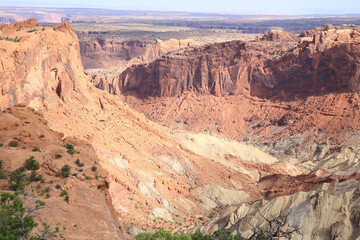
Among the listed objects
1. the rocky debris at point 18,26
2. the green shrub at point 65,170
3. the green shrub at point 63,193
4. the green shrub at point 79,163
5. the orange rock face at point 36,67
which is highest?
the rocky debris at point 18,26

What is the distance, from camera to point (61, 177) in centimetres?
2383

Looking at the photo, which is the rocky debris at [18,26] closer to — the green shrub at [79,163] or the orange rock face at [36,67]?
the orange rock face at [36,67]

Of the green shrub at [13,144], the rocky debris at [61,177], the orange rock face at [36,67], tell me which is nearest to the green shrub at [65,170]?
the rocky debris at [61,177]

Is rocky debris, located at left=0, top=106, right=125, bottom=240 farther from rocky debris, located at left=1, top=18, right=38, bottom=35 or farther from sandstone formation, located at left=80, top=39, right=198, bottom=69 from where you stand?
sandstone formation, located at left=80, top=39, right=198, bottom=69

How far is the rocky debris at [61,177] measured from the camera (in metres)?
19.7

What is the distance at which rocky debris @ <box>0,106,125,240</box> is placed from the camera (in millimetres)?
19734

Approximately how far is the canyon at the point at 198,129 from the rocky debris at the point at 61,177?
0.31 feet

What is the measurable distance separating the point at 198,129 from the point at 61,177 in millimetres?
67998

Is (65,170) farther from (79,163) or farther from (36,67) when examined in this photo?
(36,67)

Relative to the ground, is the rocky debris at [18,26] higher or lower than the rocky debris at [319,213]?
higher

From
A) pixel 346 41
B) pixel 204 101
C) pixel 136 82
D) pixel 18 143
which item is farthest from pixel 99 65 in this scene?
pixel 18 143

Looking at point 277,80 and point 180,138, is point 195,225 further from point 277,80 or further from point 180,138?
point 277,80

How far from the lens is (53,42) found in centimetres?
4828

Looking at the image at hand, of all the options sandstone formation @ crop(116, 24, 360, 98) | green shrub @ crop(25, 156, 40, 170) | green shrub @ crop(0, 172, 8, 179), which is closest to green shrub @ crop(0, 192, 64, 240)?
green shrub @ crop(0, 172, 8, 179)
